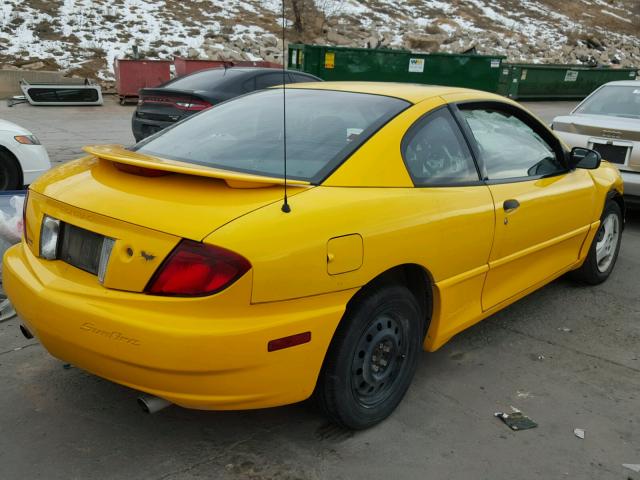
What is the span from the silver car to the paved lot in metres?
3.17

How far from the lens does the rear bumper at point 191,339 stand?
2.23 meters

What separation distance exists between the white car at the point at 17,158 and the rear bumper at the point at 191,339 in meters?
3.96

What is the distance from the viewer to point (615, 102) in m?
7.58

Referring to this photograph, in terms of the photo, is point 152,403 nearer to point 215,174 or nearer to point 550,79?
point 215,174

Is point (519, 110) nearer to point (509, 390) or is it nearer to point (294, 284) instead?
point (509, 390)

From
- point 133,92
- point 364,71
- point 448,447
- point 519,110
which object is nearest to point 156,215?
point 448,447

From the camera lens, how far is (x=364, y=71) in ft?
67.4

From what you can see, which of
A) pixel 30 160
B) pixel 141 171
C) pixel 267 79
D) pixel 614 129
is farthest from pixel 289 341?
pixel 267 79

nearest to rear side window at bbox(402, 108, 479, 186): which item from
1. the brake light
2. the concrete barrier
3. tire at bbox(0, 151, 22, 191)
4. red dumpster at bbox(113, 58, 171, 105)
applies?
tire at bbox(0, 151, 22, 191)

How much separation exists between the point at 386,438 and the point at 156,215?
4.80 ft

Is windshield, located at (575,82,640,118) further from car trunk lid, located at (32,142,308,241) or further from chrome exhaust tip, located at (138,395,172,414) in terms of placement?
chrome exhaust tip, located at (138,395,172,414)

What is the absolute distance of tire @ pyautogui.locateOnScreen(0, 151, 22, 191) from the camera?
19.5 ft

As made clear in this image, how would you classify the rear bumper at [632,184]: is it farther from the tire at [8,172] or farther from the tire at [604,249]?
the tire at [8,172]

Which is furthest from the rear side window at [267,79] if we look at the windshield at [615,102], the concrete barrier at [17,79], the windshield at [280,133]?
the concrete barrier at [17,79]
